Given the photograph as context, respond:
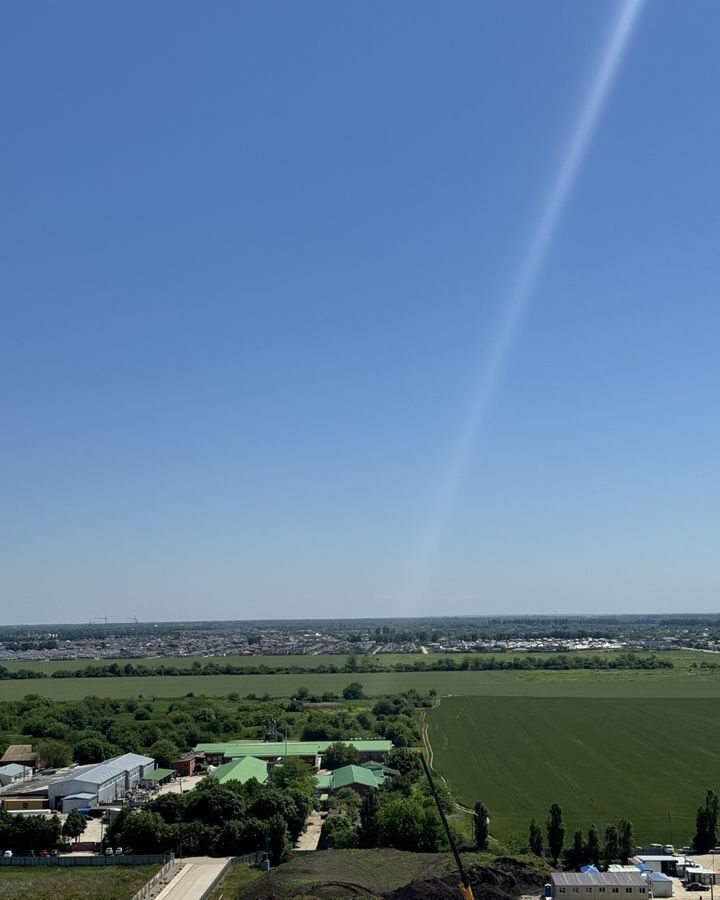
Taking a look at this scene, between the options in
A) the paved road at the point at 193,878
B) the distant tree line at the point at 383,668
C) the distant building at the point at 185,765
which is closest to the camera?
the paved road at the point at 193,878

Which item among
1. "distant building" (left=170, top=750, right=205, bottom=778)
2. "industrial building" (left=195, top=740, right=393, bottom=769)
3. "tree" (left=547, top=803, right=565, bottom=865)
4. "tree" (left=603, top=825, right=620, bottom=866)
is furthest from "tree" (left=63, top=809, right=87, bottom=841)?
"tree" (left=603, top=825, right=620, bottom=866)

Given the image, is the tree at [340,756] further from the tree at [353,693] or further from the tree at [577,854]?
the tree at [353,693]

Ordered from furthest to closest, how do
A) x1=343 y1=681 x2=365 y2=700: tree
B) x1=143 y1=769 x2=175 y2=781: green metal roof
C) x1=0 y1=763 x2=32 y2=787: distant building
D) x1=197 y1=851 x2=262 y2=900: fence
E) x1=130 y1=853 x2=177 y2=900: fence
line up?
x1=343 y1=681 x2=365 y2=700: tree
x1=143 y1=769 x2=175 y2=781: green metal roof
x1=0 y1=763 x2=32 y2=787: distant building
x1=197 y1=851 x2=262 y2=900: fence
x1=130 y1=853 x2=177 y2=900: fence

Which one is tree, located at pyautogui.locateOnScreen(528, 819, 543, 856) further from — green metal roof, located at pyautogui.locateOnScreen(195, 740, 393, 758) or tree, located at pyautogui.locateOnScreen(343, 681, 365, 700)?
tree, located at pyautogui.locateOnScreen(343, 681, 365, 700)

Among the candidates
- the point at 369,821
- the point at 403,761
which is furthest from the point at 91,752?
the point at 369,821

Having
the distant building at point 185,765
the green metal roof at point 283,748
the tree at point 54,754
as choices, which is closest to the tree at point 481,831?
the green metal roof at point 283,748

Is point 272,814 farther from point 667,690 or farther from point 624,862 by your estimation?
point 667,690

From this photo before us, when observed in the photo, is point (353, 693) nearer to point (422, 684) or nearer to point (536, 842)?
point (422, 684)
